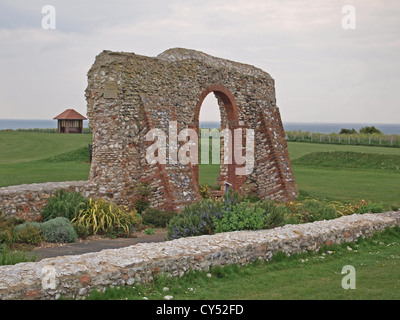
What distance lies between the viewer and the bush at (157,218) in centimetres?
1255

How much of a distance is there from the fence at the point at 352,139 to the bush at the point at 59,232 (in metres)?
37.2

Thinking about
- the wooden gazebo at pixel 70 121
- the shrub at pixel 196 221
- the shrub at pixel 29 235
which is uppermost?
the wooden gazebo at pixel 70 121

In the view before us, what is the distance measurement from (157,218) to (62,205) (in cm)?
259

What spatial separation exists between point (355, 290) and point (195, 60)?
1066 cm

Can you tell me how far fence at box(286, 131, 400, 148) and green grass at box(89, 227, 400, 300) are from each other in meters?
36.2

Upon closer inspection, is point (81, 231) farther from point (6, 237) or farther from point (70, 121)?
point (70, 121)

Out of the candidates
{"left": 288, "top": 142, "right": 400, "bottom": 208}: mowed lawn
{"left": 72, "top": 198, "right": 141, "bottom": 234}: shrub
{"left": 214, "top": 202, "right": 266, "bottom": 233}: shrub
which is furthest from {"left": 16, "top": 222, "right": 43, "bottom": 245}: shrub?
{"left": 288, "top": 142, "right": 400, "bottom": 208}: mowed lawn

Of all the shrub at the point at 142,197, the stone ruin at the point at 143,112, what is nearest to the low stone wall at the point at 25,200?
the stone ruin at the point at 143,112

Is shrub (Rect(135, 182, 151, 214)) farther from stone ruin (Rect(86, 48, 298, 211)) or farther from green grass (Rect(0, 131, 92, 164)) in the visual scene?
green grass (Rect(0, 131, 92, 164))

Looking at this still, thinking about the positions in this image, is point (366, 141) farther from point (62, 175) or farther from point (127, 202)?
point (127, 202)

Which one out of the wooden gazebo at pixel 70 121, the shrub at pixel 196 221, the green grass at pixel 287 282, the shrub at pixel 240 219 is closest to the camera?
the green grass at pixel 287 282

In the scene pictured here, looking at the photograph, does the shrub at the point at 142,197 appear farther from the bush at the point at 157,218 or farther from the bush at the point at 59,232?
the bush at the point at 59,232

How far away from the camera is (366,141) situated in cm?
4419
